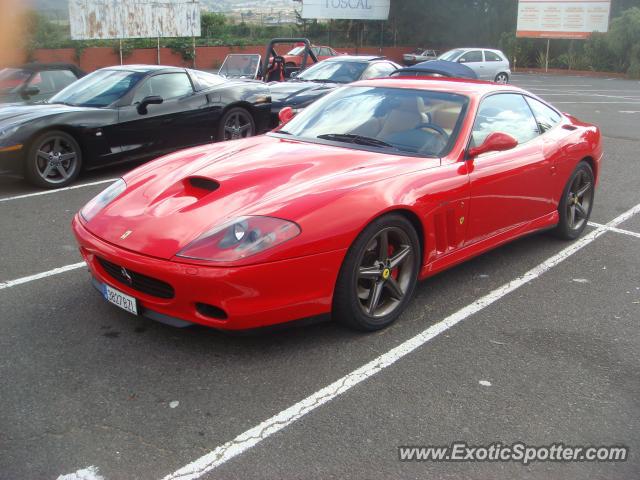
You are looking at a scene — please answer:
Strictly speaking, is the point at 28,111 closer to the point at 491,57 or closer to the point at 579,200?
the point at 579,200

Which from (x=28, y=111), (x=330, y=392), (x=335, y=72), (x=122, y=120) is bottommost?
(x=330, y=392)

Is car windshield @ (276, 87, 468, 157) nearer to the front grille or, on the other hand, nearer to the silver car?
the front grille

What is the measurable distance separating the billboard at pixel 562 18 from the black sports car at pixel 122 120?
105 feet

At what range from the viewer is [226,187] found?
359 centimetres

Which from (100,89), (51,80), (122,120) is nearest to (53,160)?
(122,120)

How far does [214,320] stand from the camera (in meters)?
3.15

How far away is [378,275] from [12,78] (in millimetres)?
7101

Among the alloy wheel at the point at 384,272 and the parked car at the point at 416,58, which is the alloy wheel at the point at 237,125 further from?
the parked car at the point at 416,58

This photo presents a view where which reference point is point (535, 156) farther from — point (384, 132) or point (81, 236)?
point (81, 236)

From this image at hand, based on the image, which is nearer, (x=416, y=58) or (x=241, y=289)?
(x=241, y=289)

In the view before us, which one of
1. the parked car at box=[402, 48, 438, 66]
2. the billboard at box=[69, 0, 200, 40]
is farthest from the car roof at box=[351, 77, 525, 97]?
the parked car at box=[402, 48, 438, 66]

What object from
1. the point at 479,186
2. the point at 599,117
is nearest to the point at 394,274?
the point at 479,186

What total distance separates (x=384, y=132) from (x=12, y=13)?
8.16 feet

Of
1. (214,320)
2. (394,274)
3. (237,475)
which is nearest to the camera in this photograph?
(237,475)
